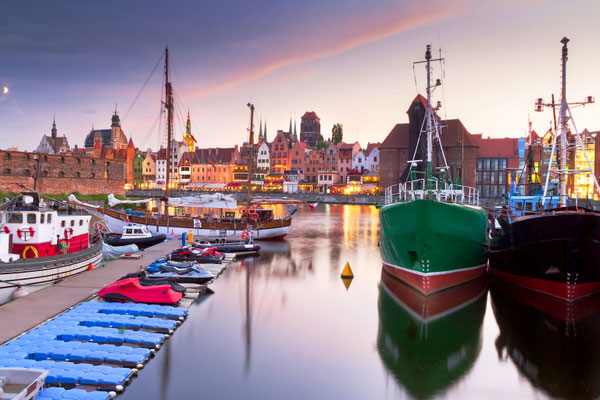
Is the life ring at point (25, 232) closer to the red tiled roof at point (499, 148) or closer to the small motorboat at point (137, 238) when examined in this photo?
the small motorboat at point (137, 238)

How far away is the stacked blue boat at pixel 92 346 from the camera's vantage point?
10.3 m

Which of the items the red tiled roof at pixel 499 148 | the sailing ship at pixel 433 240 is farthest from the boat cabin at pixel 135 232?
the red tiled roof at pixel 499 148

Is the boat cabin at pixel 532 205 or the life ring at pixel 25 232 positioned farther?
the boat cabin at pixel 532 205

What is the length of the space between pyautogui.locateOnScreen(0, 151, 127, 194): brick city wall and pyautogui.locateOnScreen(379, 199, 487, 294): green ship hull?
53.6m

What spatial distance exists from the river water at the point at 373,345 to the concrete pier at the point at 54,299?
176 inches

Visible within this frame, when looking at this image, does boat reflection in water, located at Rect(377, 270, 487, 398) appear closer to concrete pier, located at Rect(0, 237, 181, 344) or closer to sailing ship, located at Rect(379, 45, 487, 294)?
sailing ship, located at Rect(379, 45, 487, 294)

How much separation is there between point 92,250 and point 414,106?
73395mm

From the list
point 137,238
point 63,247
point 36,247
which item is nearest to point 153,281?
point 63,247

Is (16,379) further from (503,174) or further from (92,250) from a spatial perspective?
(503,174)

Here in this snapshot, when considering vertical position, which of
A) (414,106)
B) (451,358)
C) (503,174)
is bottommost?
(451,358)

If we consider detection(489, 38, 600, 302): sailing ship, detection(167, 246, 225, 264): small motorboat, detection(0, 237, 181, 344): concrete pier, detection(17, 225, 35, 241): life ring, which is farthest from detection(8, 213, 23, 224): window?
Answer: detection(489, 38, 600, 302): sailing ship

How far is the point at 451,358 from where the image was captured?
1419 centimetres

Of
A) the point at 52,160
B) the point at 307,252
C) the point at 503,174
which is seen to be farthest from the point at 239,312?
the point at 503,174

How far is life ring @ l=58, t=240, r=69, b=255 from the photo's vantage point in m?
20.8
